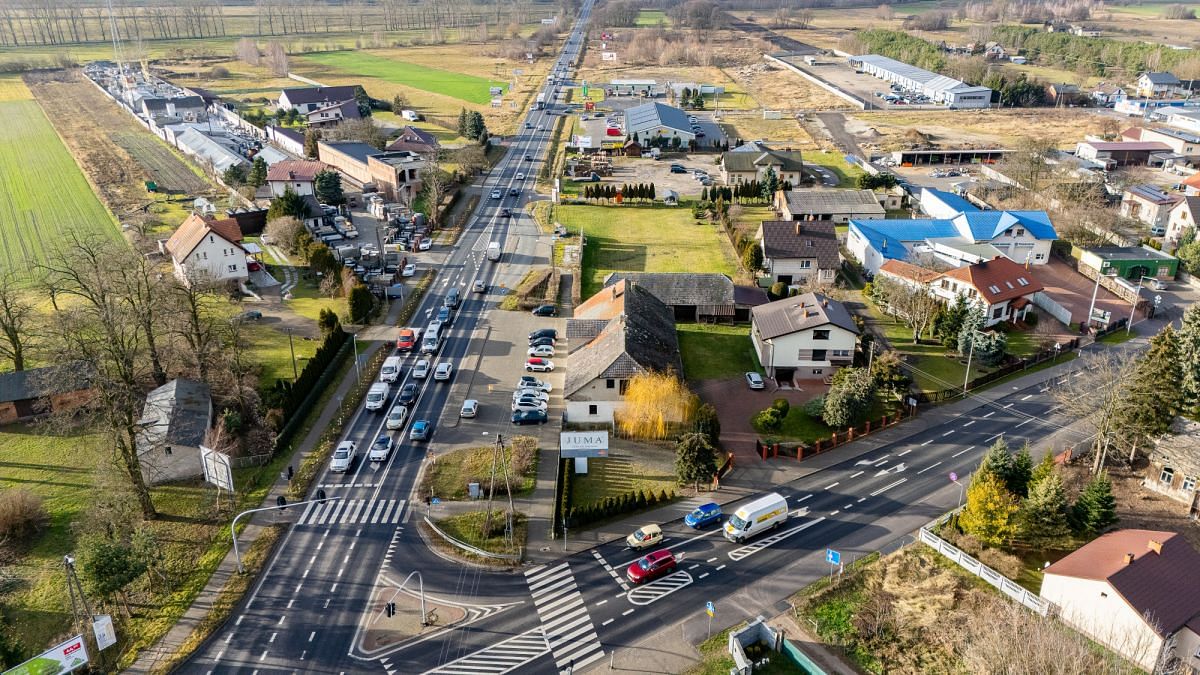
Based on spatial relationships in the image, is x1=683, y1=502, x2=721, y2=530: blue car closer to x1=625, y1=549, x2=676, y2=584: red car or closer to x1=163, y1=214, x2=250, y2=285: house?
x1=625, y1=549, x2=676, y2=584: red car

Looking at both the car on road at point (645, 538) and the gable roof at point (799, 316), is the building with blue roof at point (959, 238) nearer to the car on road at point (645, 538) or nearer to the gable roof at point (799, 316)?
the gable roof at point (799, 316)

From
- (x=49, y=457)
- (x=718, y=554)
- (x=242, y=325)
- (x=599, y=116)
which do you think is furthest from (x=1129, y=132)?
(x=49, y=457)

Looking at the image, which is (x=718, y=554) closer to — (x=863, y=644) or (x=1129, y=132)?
(x=863, y=644)

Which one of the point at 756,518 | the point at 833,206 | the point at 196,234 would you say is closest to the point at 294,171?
the point at 196,234

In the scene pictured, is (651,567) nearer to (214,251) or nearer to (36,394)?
(36,394)

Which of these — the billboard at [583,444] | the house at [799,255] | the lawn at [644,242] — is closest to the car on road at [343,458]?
the billboard at [583,444]
